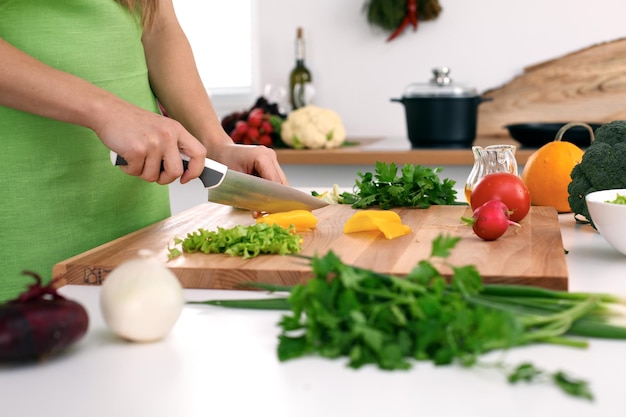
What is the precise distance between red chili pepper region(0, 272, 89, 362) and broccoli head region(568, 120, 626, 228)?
3.31 feet

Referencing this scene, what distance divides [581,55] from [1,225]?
8.62 feet

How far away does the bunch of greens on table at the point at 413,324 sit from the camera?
0.80m

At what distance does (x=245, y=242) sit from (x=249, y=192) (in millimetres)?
293

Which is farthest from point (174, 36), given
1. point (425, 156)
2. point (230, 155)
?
point (425, 156)

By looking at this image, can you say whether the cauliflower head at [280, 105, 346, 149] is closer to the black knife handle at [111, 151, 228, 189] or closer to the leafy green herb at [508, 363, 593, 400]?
the black knife handle at [111, 151, 228, 189]

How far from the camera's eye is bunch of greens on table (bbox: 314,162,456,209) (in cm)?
170

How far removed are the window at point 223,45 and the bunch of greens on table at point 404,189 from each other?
89.7 inches

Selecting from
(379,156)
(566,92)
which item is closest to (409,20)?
(566,92)

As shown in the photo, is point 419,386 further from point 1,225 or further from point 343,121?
point 343,121

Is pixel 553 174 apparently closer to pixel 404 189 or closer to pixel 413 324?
pixel 404 189

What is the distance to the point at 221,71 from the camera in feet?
13.0

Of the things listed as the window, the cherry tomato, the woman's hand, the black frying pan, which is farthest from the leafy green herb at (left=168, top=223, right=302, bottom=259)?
the window

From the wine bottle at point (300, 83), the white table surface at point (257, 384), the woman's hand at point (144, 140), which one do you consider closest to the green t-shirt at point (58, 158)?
the woman's hand at point (144, 140)

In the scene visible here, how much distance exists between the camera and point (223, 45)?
3.93 m
